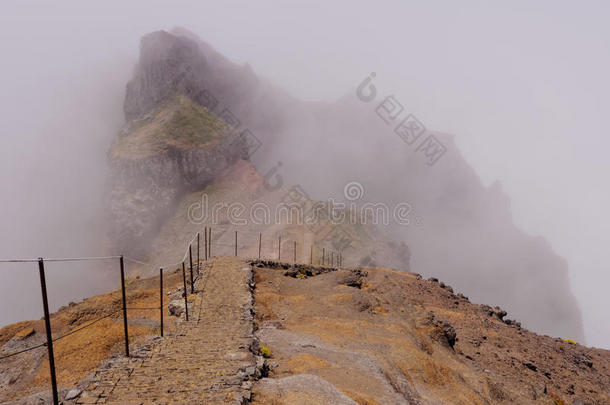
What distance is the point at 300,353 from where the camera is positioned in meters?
13.6

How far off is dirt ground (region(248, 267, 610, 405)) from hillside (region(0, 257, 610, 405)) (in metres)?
0.08

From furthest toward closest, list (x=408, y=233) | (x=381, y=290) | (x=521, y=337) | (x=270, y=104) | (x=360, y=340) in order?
(x=408, y=233)
(x=270, y=104)
(x=381, y=290)
(x=521, y=337)
(x=360, y=340)

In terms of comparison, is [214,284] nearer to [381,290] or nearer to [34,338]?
[34,338]

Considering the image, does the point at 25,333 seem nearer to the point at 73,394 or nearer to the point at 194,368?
the point at 73,394

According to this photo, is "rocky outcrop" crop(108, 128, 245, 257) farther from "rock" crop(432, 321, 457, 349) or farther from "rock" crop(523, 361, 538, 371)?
"rock" crop(523, 361, 538, 371)

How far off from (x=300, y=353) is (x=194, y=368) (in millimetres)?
4708

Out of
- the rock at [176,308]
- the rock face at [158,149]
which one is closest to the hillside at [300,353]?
the rock at [176,308]

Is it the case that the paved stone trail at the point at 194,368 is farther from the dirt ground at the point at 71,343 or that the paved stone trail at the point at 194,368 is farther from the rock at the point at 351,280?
the rock at the point at 351,280

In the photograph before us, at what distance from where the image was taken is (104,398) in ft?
27.7

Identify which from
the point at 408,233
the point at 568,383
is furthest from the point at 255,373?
the point at 408,233

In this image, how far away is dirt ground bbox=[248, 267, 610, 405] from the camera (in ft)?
37.9

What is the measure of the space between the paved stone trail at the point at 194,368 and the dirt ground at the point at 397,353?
3.13 ft

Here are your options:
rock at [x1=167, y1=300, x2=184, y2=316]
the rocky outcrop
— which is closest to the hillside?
rock at [x1=167, y1=300, x2=184, y2=316]

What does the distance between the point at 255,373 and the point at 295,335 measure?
6.38 meters
